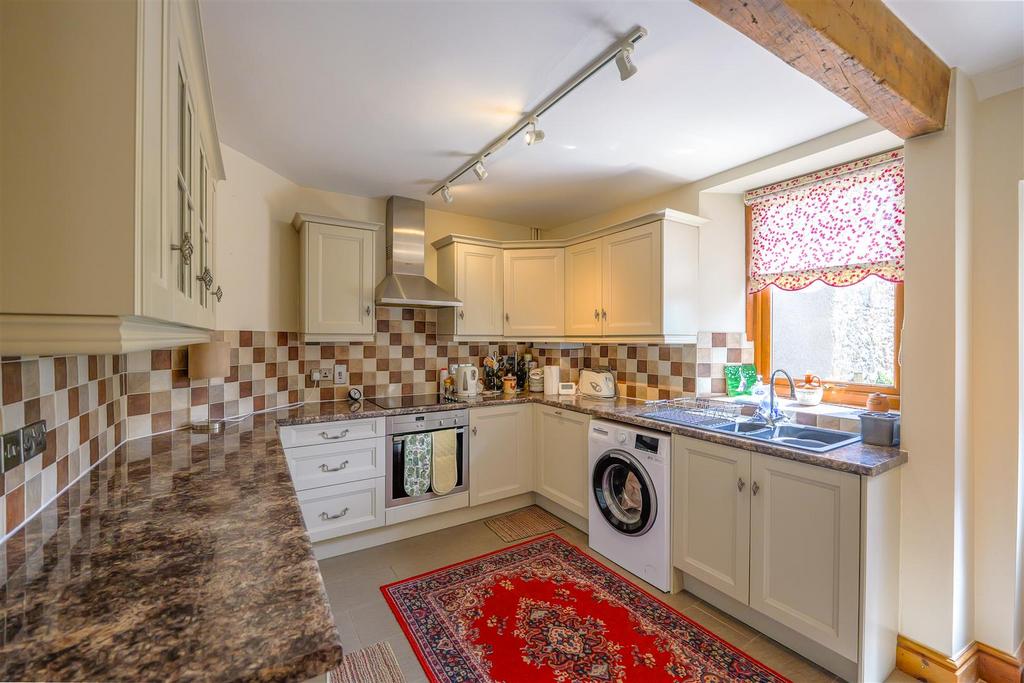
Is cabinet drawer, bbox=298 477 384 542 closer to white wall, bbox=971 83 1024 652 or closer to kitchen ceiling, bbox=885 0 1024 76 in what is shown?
white wall, bbox=971 83 1024 652

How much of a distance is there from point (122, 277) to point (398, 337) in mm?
2732

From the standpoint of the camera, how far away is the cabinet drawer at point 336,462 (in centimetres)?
249

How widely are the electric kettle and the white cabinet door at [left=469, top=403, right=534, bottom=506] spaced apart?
1.03 feet

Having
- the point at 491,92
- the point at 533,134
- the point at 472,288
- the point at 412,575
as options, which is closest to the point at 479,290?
the point at 472,288

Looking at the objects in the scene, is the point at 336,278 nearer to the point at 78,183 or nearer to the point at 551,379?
the point at 551,379

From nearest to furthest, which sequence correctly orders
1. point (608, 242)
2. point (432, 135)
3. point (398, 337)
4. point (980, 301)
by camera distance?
point (980, 301), point (432, 135), point (608, 242), point (398, 337)

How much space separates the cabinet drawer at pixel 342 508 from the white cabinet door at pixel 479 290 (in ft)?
4.27

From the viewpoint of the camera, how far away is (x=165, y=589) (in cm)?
79

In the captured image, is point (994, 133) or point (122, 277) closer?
point (122, 277)

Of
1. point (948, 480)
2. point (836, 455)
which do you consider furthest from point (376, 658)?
point (948, 480)

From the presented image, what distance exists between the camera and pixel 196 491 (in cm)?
130

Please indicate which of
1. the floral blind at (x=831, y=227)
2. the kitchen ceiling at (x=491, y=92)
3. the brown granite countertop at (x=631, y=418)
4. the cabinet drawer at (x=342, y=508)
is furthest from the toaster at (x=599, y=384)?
the cabinet drawer at (x=342, y=508)

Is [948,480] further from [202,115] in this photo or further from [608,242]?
[202,115]

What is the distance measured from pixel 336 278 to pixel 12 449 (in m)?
2.02
